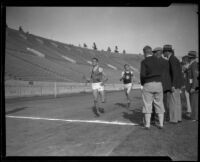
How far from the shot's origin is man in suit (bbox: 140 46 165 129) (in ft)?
17.6

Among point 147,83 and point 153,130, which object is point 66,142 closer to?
point 153,130

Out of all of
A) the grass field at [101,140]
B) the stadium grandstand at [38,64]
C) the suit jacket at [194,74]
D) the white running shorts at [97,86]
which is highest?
the stadium grandstand at [38,64]

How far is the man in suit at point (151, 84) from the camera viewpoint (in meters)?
5.38

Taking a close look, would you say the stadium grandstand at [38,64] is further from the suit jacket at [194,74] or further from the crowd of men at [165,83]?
the suit jacket at [194,74]

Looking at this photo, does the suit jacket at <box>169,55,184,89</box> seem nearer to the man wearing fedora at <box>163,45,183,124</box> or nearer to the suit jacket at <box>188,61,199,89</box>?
the man wearing fedora at <box>163,45,183,124</box>

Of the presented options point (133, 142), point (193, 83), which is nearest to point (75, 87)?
point (193, 83)

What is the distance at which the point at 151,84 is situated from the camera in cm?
545

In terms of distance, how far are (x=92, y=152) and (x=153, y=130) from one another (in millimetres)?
2081

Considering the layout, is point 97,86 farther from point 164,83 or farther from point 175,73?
point 175,73

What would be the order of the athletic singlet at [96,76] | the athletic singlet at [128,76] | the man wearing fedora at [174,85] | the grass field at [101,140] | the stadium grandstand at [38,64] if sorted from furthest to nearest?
the stadium grandstand at [38,64] → the athletic singlet at [128,76] → the athletic singlet at [96,76] → the man wearing fedora at [174,85] → the grass field at [101,140]

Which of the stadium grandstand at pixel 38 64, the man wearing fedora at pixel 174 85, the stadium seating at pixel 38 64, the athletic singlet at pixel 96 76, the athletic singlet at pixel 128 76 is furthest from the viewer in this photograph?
the stadium seating at pixel 38 64

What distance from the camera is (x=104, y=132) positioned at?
5055mm

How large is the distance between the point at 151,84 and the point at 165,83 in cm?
88

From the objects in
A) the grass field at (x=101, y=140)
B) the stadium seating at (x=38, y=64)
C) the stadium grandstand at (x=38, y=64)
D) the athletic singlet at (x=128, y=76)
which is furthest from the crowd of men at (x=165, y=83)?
the stadium seating at (x=38, y=64)
